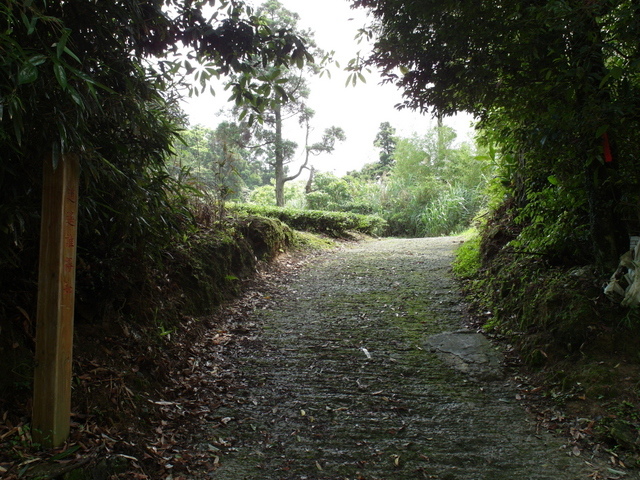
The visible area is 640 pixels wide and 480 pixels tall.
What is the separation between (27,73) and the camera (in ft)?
5.35

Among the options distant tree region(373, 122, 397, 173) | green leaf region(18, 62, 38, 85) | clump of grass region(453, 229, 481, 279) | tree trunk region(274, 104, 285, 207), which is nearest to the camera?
green leaf region(18, 62, 38, 85)

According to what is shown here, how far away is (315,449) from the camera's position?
A: 2.78 m

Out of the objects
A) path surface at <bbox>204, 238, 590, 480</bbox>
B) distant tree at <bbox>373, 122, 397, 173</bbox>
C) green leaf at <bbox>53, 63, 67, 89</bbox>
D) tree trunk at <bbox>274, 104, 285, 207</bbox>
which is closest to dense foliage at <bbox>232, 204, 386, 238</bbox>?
tree trunk at <bbox>274, 104, 285, 207</bbox>

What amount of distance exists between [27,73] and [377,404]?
2981 millimetres

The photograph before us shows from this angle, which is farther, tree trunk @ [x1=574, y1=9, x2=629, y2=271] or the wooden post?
tree trunk @ [x1=574, y1=9, x2=629, y2=271]

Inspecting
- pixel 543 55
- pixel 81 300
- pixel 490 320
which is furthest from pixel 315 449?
pixel 543 55

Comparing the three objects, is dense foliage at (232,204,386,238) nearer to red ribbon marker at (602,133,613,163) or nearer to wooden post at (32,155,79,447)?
red ribbon marker at (602,133,613,163)

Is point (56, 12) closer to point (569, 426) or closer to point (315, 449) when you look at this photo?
point (315, 449)

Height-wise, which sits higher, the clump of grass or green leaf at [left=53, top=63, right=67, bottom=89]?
green leaf at [left=53, top=63, right=67, bottom=89]

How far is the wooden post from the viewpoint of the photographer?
2.24 meters

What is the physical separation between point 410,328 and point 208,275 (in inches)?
96.2

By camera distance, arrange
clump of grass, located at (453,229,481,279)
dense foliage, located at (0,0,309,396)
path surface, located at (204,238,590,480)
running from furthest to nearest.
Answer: clump of grass, located at (453,229,481,279) → path surface, located at (204,238,590,480) → dense foliage, located at (0,0,309,396)

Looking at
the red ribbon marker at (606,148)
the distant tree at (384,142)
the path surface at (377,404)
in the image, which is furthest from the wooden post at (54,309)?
the distant tree at (384,142)

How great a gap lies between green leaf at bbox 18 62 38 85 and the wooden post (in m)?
0.70
